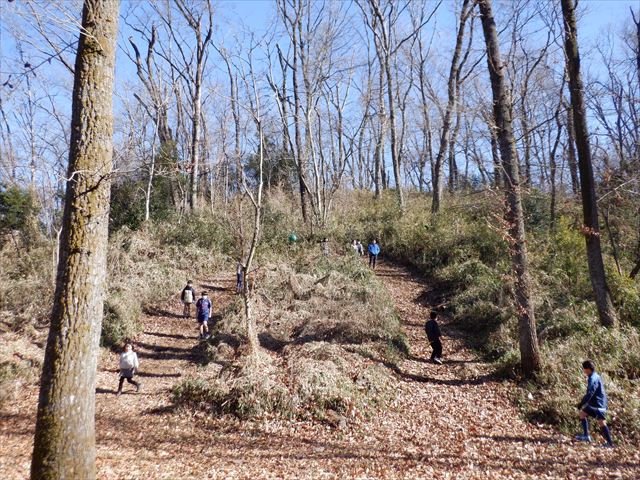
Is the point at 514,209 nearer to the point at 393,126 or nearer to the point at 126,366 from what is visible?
the point at 126,366

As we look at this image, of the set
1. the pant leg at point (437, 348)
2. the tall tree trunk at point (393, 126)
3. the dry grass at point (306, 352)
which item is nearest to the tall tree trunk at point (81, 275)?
the dry grass at point (306, 352)

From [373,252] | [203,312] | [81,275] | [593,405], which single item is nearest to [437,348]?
[593,405]

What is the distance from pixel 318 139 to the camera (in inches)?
1033

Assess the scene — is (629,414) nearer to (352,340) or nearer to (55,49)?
(352,340)

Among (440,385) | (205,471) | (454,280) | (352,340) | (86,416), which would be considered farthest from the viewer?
(454,280)

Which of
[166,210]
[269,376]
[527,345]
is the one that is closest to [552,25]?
Result: [527,345]

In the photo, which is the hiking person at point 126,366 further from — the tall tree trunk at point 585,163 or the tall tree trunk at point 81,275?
the tall tree trunk at point 585,163

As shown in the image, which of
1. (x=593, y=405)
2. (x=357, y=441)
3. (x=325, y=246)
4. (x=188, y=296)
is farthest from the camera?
(x=325, y=246)

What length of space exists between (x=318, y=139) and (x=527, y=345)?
20.3 meters

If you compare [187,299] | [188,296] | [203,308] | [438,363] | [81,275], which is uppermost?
[81,275]

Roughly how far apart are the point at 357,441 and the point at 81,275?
555 centimetres

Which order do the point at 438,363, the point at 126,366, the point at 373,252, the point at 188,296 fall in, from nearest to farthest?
the point at 126,366
the point at 438,363
the point at 188,296
the point at 373,252

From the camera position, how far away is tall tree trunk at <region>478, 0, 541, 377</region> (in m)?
8.82

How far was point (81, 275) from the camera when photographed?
4.20 meters
